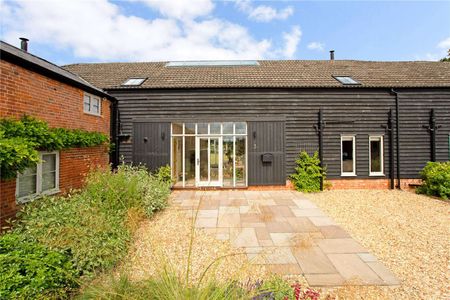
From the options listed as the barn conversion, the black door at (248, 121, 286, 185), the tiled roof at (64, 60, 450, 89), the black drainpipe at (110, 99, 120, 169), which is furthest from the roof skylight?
the black door at (248, 121, 286, 185)

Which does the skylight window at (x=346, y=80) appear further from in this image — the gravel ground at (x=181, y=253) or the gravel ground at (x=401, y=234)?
the gravel ground at (x=181, y=253)

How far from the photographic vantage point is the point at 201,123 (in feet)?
27.1

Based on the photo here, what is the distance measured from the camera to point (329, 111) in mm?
8281

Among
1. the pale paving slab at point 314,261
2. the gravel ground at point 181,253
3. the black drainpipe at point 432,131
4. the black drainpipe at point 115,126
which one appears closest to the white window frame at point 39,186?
the gravel ground at point 181,253

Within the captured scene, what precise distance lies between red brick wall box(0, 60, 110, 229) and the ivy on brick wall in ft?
1.22

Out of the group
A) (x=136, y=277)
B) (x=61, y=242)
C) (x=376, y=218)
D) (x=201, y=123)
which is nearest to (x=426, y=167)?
(x=376, y=218)

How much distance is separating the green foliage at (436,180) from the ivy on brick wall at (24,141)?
1131 cm

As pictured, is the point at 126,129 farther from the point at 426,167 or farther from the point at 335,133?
the point at 426,167

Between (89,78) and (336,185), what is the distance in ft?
40.2

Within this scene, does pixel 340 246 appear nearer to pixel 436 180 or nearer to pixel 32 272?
pixel 32 272

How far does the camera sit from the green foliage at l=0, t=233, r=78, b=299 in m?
2.07

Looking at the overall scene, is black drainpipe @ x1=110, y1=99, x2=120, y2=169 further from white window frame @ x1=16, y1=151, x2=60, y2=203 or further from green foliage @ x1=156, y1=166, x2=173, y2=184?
white window frame @ x1=16, y1=151, x2=60, y2=203

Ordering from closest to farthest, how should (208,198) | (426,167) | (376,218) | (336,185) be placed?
(376,218), (208,198), (426,167), (336,185)

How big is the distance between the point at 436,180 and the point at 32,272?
1073 cm
